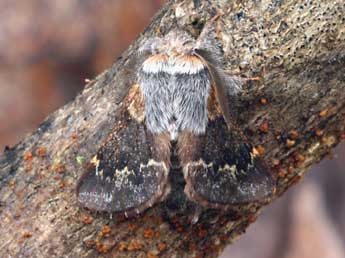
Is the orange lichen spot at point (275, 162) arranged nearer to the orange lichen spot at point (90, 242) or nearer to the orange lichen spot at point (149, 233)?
the orange lichen spot at point (149, 233)

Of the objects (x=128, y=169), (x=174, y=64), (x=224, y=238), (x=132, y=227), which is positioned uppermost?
(x=174, y=64)

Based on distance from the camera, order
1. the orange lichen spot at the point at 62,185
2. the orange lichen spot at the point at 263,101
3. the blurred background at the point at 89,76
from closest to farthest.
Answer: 1. the orange lichen spot at the point at 263,101
2. the orange lichen spot at the point at 62,185
3. the blurred background at the point at 89,76

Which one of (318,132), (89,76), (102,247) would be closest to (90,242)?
(102,247)

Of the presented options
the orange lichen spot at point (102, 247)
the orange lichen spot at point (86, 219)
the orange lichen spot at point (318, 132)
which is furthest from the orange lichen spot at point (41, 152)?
the orange lichen spot at point (318, 132)

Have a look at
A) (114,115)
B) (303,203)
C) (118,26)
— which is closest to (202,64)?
(114,115)

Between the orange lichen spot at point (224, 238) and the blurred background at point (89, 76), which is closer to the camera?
the orange lichen spot at point (224, 238)

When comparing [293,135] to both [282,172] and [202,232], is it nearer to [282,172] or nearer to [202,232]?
[282,172]
